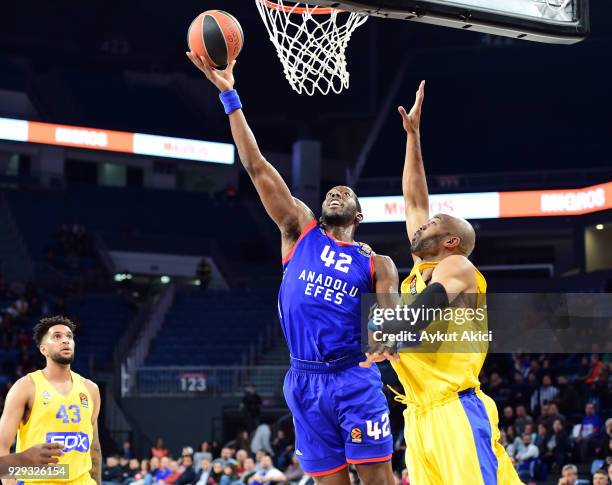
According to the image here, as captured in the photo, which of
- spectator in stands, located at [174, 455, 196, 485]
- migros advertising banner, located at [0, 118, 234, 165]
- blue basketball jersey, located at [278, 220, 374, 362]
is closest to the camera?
blue basketball jersey, located at [278, 220, 374, 362]

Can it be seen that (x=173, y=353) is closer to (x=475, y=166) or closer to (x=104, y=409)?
(x=104, y=409)

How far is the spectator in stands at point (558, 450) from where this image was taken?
1260 cm

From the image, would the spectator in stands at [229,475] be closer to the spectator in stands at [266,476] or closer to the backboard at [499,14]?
the spectator in stands at [266,476]

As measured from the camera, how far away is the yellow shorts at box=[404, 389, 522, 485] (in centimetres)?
461

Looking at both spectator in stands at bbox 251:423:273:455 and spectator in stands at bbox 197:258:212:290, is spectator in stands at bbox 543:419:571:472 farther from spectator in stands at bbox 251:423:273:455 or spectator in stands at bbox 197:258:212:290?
spectator in stands at bbox 197:258:212:290

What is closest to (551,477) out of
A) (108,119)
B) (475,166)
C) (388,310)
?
(388,310)

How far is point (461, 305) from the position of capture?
15.6ft

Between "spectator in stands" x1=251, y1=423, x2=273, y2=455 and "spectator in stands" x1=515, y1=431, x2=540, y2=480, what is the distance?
4400 millimetres

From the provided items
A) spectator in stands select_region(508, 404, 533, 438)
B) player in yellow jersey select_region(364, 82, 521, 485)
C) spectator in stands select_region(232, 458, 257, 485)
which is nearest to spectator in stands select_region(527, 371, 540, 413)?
spectator in stands select_region(508, 404, 533, 438)

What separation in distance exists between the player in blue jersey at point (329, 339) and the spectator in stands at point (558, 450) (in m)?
7.82

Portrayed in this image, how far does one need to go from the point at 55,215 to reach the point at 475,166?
10.7 meters

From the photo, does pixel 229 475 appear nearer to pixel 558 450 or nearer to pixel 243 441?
pixel 243 441

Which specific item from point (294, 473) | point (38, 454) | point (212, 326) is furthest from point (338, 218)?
point (212, 326)

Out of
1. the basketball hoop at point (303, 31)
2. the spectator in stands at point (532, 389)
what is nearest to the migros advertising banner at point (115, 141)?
the spectator in stands at point (532, 389)
